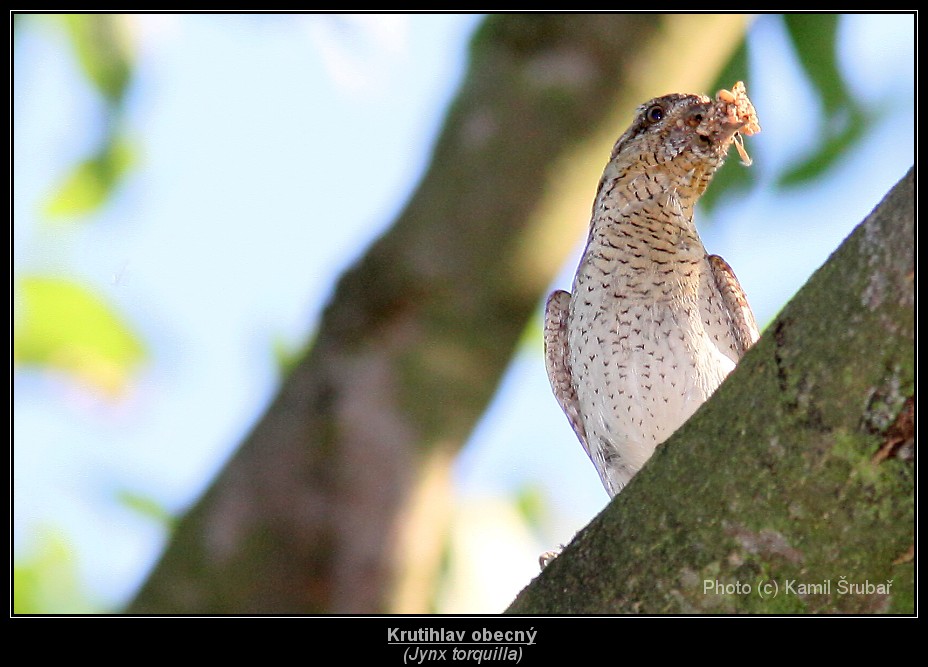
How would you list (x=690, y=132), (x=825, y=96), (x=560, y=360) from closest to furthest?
(x=690, y=132)
(x=560, y=360)
(x=825, y=96)

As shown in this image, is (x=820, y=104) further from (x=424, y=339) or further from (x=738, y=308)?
(x=424, y=339)

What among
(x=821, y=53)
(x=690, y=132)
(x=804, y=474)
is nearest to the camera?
(x=804, y=474)

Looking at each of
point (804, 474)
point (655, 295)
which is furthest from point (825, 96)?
point (804, 474)

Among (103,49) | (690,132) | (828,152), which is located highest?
(103,49)
